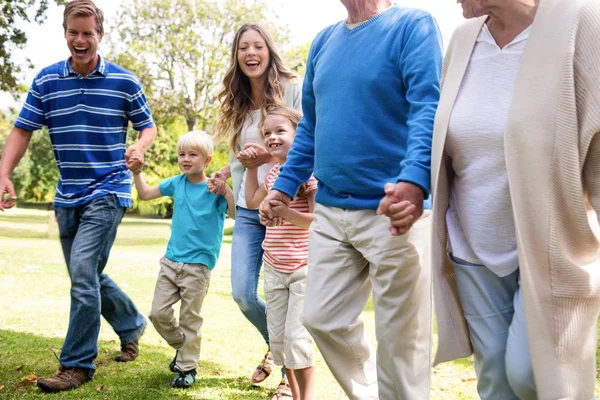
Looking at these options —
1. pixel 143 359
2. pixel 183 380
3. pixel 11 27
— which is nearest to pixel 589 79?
pixel 183 380

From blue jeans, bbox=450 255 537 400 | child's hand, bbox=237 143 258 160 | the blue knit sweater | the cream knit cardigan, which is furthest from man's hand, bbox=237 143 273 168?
the cream knit cardigan

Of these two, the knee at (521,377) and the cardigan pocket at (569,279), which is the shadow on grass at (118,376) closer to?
the knee at (521,377)

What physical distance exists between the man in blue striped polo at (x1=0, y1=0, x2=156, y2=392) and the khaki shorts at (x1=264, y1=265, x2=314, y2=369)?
53.2 inches

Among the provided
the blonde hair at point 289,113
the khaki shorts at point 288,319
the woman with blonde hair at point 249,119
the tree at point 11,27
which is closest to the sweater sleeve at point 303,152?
the blonde hair at point 289,113

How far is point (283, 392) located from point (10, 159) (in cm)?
250

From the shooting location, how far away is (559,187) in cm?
237

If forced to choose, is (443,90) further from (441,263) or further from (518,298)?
(518,298)

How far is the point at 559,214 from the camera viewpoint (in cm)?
239

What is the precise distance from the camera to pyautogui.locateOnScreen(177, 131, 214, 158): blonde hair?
519 cm

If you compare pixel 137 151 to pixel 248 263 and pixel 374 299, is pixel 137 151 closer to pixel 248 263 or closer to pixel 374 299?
pixel 248 263

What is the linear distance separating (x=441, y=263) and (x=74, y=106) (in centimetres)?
319

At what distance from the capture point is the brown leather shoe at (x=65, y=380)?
464 cm

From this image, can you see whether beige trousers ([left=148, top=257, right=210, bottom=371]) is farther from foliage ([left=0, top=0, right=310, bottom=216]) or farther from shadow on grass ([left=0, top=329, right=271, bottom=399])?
foliage ([left=0, top=0, right=310, bottom=216])

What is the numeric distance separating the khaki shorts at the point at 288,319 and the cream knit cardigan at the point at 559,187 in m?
1.84
